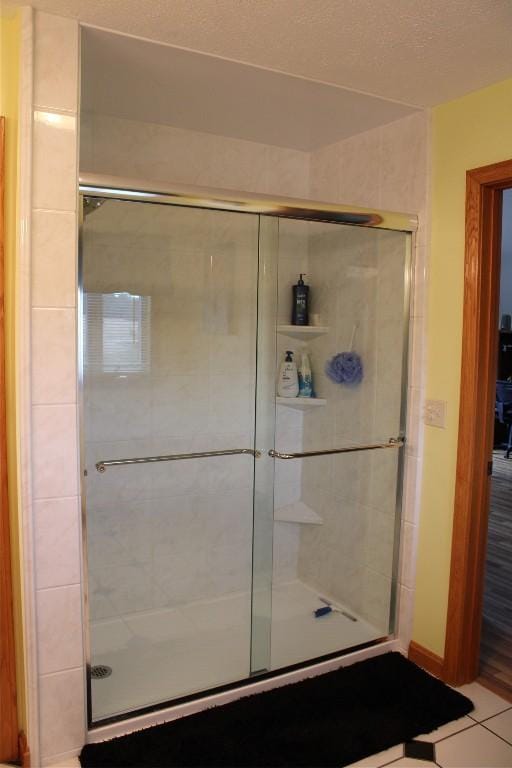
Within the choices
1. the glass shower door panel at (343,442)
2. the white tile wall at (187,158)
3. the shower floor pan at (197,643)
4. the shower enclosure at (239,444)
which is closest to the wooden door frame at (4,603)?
the shower floor pan at (197,643)

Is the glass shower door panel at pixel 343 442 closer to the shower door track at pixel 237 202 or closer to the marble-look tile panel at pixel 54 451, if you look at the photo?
the shower door track at pixel 237 202

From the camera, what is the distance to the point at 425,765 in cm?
198

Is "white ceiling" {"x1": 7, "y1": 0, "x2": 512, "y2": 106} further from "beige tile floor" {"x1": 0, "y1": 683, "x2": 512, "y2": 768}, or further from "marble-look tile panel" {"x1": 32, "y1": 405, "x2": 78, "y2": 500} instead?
"beige tile floor" {"x1": 0, "y1": 683, "x2": 512, "y2": 768}

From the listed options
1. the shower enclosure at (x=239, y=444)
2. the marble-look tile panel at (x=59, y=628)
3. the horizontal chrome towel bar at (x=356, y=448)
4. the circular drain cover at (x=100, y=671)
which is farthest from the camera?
the horizontal chrome towel bar at (x=356, y=448)

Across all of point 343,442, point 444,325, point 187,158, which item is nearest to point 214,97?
point 187,158

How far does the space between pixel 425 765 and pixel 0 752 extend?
1.36m

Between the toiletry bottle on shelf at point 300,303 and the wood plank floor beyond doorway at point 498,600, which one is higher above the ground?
the toiletry bottle on shelf at point 300,303

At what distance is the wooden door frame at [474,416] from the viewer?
89.9 inches

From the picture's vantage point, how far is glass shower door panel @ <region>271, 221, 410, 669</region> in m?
2.59

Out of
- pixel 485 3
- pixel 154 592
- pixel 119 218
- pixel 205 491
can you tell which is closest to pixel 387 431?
pixel 205 491

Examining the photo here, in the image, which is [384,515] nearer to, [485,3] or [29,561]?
[29,561]

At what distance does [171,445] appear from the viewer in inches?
106

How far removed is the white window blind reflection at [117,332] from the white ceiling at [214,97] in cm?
77

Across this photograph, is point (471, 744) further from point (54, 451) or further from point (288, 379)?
point (54, 451)
